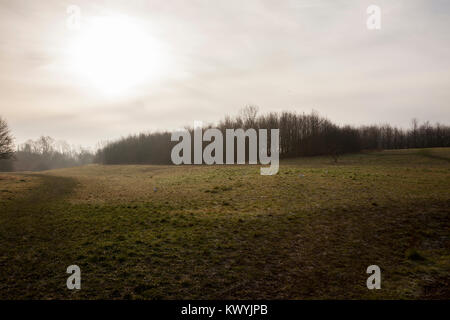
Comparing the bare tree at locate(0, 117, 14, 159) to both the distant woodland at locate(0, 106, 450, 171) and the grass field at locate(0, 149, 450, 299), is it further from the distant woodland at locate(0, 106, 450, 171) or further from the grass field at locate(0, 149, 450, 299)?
the grass field at locate(0, 149, 450, 299)

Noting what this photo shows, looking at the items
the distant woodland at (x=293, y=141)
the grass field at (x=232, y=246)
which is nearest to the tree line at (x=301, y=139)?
the distant woodland at (x=293, y=141)

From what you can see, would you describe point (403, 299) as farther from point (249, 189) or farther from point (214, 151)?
point (214, 151)

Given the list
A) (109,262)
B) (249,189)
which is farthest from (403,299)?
(249,189)

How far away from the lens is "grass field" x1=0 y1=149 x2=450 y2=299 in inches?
276

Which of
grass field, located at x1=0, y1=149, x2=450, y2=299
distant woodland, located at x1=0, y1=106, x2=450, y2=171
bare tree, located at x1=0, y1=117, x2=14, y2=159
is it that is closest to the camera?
grass field, located at x1=0, y1=149, x2=450, y2=299

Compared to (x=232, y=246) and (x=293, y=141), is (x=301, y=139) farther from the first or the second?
(x=232, y=246)

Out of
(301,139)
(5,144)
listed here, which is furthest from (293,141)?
(5,144)

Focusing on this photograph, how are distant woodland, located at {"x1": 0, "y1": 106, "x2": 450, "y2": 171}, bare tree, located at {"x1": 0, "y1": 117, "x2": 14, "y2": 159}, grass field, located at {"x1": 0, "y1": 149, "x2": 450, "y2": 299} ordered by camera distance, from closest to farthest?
grass field, located at {"x1": 0, "y1": 149, "x2": 450, "y2": 299}
bare tree, located at {"x1": 0, "y1": 117, "x2": 14, "y2": 159}
distant woodland, located at {"x1": 0, "y1": 106, "x2": 450, "y2": 171}

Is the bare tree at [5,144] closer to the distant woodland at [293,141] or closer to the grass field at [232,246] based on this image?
the distant woodland at [293,141]

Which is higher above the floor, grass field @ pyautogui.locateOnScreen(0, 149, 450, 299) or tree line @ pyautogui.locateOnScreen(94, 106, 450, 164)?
tree line @ pyautogui.locateOnScreen(94, 106, 450, 164)

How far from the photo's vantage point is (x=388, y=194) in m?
17.6

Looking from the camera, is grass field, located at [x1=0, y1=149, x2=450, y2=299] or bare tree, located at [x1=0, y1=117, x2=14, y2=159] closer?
grass field, located at [x1=0, y1=149, x2=450, y2=299]

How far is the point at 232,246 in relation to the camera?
9.87 metres

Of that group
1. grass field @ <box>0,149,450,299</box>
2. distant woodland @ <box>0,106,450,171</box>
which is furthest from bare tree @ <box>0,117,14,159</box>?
grass field @ <box>0,149,450,299</box>
